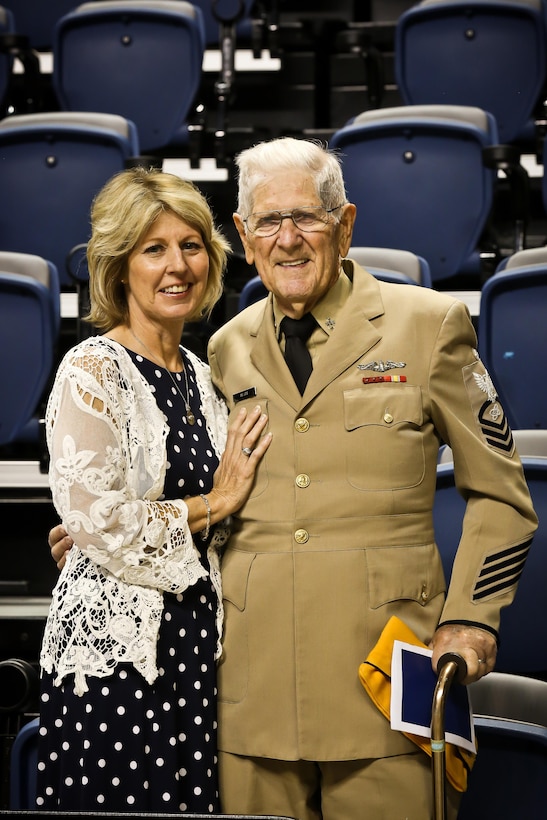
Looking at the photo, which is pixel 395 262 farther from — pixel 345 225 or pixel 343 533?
pixel 343 533

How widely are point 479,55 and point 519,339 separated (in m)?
1.77

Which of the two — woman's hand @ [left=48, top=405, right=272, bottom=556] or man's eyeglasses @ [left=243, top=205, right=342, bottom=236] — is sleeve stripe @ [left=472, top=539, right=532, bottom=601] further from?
man's eyeglasses @ [left=243, top=205, right=342, bottom=236]

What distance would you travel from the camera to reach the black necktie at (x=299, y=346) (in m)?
1.76

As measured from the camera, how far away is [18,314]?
2891mm

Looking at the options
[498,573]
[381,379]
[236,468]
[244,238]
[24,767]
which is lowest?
[24,767]

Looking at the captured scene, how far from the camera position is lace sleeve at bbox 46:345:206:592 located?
64.3 inches

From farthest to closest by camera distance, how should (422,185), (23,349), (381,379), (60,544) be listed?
(422,185) → (23,349) → (60,544) → (381,379)

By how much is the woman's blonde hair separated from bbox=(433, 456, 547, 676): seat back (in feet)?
2.32

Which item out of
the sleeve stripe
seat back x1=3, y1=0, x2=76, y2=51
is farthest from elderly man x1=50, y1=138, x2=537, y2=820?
seat back x1=3, y1=0, x2=76, y2=51

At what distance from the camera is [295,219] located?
170cm

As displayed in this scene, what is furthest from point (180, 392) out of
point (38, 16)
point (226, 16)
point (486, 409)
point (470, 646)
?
point (38, 16)

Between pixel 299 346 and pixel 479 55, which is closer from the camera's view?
pixel 299 346

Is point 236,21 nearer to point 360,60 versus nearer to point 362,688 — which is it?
point 360,60

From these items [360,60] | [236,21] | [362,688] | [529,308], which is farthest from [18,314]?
[360,60]
